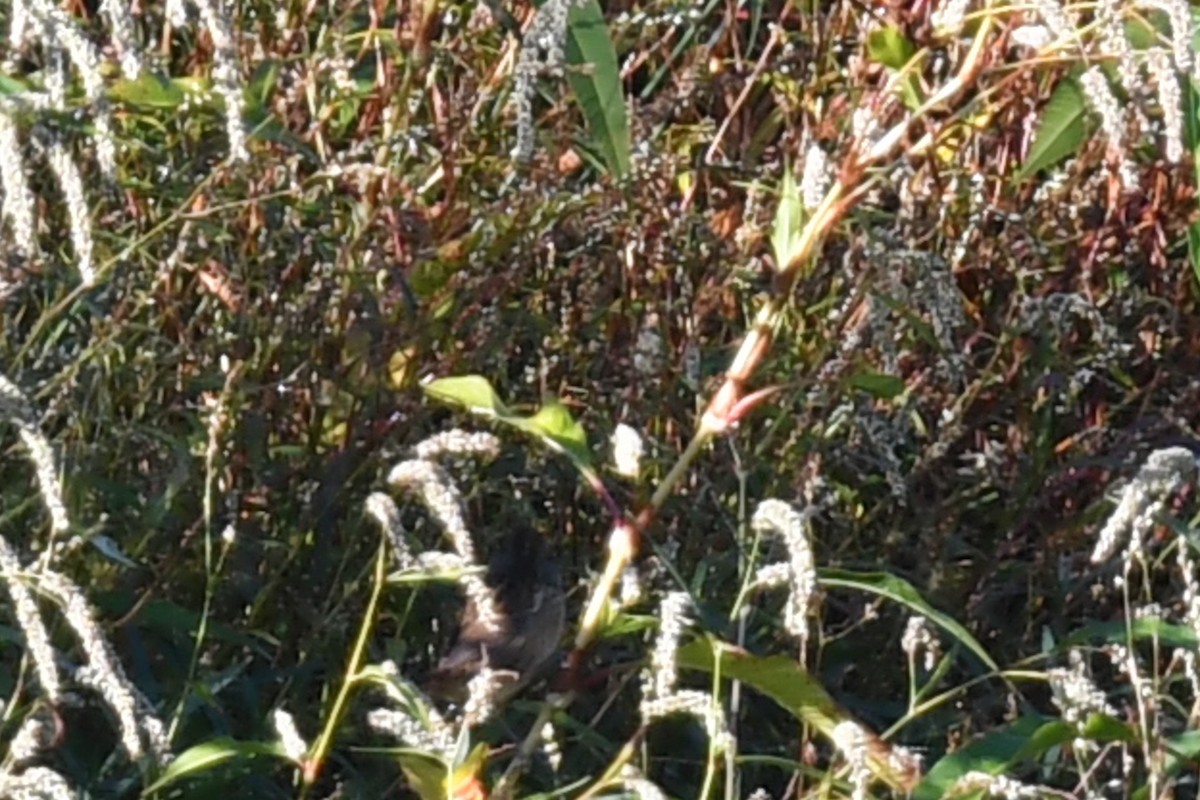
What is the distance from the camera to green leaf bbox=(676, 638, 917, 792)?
1432 millimetres

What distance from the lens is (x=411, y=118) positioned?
2115mm

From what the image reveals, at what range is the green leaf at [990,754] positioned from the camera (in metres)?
1.58

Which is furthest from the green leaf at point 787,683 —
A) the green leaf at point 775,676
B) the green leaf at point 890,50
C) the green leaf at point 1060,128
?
the green leaf at point 890,50

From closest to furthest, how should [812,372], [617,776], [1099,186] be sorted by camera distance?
[617,776] → [812,372] → [1099,186]

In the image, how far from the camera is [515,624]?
1.86m

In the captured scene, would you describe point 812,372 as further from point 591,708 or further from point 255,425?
point 255,425

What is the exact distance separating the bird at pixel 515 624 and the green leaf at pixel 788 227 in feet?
1.28

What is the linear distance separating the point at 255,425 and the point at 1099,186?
1.02 meters

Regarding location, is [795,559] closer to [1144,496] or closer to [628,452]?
[628,452]

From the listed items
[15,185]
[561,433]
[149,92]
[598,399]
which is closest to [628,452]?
[561,433]

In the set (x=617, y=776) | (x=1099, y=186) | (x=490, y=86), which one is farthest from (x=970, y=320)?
(x=617, y=776)

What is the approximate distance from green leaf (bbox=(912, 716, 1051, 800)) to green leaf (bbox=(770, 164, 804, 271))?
39 cm

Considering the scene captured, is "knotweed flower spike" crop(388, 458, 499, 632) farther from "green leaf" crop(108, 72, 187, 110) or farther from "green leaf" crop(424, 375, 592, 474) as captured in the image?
"green leaf" crop(108, 72, 187, 110)

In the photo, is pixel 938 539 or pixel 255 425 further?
pixel 938 539
